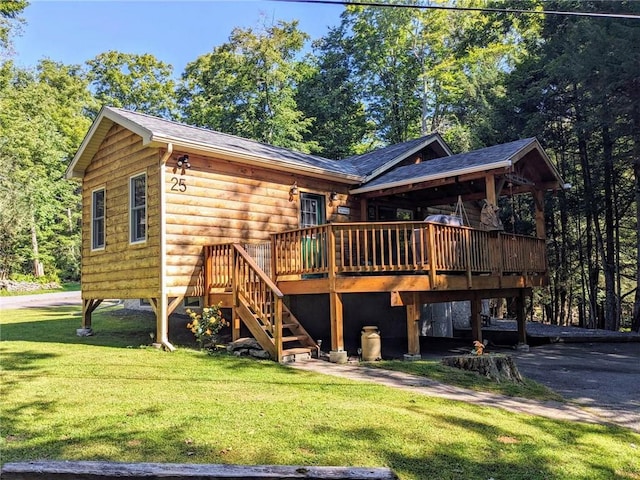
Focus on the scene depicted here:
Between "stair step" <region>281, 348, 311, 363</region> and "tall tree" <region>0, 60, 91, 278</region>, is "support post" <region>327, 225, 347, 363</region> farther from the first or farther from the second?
"tall tree" <region>0, 60, 91, 278</region>

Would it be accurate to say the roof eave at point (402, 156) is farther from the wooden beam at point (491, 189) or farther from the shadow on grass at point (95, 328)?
the shadow on grass at point (95, 328)

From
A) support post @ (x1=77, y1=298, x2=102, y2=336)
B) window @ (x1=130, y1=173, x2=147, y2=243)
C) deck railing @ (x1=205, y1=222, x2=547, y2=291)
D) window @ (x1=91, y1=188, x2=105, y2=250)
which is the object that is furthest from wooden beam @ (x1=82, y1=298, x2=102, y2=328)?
deck railing @ (x1=205, y1=222, x2=547, y2=291)

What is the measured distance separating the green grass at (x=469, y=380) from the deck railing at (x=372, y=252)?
1633 mm

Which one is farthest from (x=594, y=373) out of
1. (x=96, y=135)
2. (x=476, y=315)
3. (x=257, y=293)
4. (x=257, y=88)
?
(x=257, y=88)

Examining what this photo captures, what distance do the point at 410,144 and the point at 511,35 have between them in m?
17.9

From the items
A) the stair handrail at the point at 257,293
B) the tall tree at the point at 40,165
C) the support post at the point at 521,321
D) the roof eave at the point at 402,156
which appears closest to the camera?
the stair handrail at the point at 257,293

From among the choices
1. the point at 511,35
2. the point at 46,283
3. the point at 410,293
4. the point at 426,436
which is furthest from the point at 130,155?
the point at 511,35

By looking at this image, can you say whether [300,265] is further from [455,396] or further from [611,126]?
[611,126]

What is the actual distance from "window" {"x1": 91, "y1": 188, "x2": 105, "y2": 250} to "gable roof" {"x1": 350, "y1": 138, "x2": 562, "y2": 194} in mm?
6194

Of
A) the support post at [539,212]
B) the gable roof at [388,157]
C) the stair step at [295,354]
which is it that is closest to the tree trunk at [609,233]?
the support post at [539,212]

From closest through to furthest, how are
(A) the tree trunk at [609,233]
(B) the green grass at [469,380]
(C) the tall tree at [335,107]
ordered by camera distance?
(B) the green grass at [469,380] → (A) the tree trunk at [609,233] → (C) the tall tree at [335,107]

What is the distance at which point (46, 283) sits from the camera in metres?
28.6

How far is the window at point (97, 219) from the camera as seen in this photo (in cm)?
1111

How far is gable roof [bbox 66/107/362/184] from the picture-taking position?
893 centimetres
